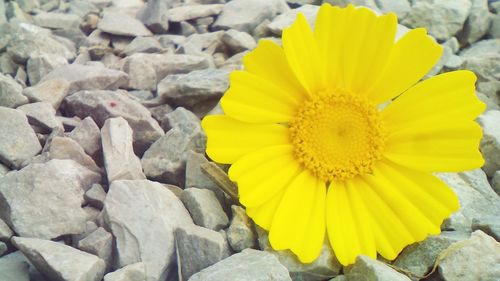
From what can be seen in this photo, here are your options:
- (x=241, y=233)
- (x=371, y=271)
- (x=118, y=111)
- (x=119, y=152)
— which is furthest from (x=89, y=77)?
(x=371, y=271)

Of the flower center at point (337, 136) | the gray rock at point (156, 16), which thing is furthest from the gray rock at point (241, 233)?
the gray rock at point (156, 16)

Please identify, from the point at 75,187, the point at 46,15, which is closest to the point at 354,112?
the point at 75,187

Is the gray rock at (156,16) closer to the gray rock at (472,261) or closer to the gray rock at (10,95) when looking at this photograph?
the gray rock at (10,95)

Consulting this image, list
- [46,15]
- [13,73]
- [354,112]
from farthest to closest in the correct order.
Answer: [46,15], [13,73], [354,112]

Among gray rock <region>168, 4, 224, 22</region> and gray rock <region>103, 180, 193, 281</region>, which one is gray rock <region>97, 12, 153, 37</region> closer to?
gray rock <region>168, 4, 224, 22</region>

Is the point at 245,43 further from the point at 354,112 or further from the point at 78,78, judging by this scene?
the point at 354,112

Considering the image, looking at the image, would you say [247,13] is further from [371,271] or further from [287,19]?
[371,271]
